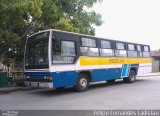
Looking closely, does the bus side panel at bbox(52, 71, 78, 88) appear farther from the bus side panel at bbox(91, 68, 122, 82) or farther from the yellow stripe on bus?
the bus side panel at bbox(91, 68, 122, 82)

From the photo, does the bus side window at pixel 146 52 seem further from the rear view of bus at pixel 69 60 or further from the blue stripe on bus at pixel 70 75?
the blue stripe on bus at pixel 70 75

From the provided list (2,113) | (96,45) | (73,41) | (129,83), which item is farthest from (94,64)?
(2,113)

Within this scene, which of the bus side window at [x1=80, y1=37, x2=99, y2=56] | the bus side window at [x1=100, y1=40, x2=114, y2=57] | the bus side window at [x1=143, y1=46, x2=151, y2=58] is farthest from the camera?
the bus side window at [x1=143, y1=46, x2=151, y2=58]

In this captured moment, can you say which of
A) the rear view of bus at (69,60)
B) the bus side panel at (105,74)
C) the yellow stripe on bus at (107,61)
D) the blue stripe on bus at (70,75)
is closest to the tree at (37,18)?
the rear view of bus at (69,60)

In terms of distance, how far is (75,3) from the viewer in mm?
18297

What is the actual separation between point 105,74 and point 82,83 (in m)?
2.32

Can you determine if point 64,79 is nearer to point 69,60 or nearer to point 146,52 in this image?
point 69,60

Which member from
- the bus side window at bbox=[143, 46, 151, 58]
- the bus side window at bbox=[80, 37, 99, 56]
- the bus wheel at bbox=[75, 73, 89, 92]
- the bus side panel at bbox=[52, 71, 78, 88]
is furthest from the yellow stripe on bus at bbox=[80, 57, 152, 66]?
the bus side panel at bbox=[52, 71, 78, 88]

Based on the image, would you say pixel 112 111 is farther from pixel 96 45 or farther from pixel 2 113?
pixel 96 45

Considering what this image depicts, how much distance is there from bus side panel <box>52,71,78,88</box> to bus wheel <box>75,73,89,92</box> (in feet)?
1.12

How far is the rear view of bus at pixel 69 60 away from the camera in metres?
11.2

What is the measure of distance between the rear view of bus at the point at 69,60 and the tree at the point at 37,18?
1.52 metres

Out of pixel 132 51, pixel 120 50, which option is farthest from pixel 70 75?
pixel 132 51

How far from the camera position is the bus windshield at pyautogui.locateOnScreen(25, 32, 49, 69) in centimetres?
1137
